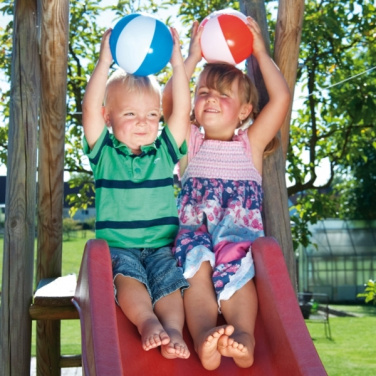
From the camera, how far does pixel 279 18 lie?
11.9ft

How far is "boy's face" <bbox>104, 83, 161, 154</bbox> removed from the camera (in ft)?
9.78

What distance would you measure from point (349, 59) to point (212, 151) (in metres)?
4.11

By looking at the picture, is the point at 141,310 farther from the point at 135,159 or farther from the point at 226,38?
the point at 226,38

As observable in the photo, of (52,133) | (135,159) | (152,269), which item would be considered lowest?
(152,269)

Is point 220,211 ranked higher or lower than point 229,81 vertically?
lower

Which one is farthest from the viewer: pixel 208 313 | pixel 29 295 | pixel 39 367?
pixel 39 367

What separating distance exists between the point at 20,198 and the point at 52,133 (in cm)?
39

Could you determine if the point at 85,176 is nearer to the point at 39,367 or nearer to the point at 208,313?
the point at 39,367

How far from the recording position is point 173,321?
2.62 meters

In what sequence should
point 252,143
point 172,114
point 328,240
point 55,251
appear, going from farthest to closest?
point 328,240
point 55,251
point 252,143
point 172,114

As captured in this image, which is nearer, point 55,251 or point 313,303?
point 55,251

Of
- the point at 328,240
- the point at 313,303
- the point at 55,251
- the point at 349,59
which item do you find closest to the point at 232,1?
the point at 349,59

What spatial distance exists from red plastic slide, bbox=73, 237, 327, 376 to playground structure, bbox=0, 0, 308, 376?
665mm

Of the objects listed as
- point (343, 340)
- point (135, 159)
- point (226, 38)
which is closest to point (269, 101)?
point (226, 38)
